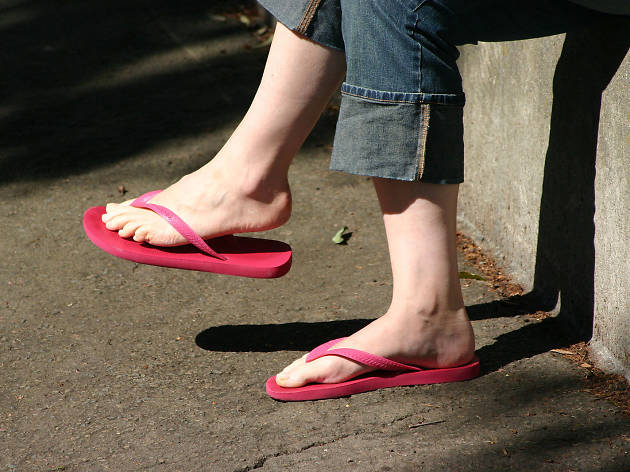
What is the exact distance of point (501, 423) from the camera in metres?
1.56

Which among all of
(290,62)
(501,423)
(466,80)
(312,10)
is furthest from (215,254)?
(466,80)

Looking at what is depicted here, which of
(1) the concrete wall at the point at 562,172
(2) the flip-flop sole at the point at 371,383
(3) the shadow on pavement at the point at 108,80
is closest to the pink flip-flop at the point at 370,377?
(2) the flip-flop sole at the point at 371,383

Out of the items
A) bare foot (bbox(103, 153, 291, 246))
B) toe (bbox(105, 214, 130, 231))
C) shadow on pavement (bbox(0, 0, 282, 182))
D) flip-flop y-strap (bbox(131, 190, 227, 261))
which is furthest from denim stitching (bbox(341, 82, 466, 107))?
shadow on pavement (bbox(0, 0, 282, 182))

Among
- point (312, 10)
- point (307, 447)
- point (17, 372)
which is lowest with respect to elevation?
point (17, 372)

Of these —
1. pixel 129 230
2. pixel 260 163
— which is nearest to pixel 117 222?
pixel 129 230

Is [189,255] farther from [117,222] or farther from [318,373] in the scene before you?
[318,373]

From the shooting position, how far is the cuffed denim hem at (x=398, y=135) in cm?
147

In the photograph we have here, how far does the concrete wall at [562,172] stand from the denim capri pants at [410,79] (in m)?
0.25

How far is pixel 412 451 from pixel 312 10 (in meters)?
0.88

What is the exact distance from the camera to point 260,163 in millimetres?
1795

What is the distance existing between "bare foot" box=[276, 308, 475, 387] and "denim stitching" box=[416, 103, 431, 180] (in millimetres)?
314

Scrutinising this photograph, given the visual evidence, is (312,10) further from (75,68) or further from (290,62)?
(75,68)

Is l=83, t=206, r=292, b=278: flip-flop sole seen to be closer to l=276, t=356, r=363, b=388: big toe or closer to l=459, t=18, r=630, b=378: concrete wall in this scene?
l=276, t=356, r=363, b=388: big toe

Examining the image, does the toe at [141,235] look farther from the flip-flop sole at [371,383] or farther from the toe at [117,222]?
the flip-flop sole at [371,383]
